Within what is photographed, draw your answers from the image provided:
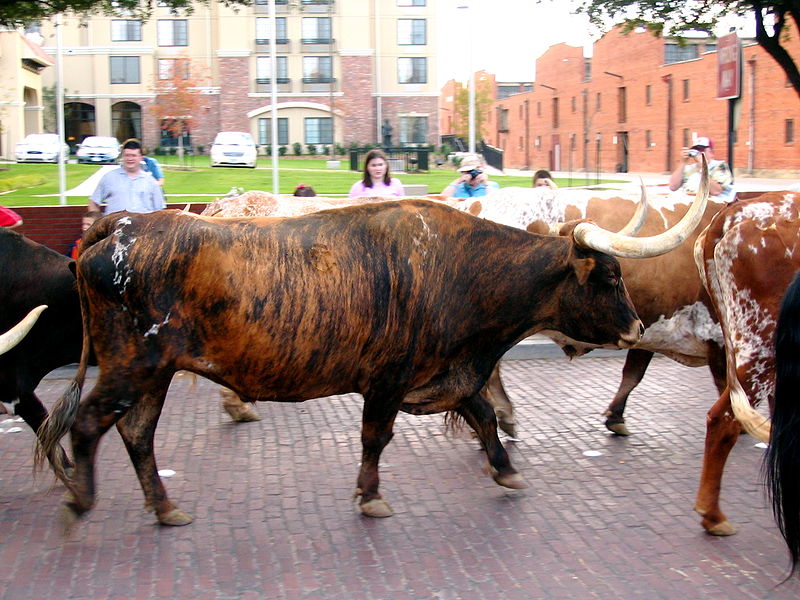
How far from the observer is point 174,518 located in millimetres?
5227

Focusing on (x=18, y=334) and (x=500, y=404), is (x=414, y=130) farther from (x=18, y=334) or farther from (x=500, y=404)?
(x=18, y=334)

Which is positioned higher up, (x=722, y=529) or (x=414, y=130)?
(x=414, y=130)

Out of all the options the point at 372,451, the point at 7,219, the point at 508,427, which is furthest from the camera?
the point at 7,219

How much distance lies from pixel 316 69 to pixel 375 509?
5024cm

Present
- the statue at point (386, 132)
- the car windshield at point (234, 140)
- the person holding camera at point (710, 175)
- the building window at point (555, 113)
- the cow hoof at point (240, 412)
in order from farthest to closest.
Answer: the building window at point (555, 113)
the statue at point (386, 132)
the car windshield at point (234, 140)
the person holding camera at point (710, 175)
the cow hoof at point (240, 412)

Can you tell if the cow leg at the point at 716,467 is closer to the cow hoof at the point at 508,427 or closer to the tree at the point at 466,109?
the cow hoof at the point at 508,427

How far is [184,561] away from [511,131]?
7200 cm

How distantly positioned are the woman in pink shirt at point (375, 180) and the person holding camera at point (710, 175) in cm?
281

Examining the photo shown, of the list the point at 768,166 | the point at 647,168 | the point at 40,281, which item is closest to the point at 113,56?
the point at 647,168

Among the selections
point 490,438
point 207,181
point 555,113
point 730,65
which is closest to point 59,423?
point 490,438

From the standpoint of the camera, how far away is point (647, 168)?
53.8 metres

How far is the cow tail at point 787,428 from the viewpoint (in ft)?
12.7

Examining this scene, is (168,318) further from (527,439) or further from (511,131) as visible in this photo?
(511,131)

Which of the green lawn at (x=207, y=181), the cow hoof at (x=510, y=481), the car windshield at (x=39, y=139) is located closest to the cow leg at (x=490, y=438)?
the cow hoof at (x=510, y=481)
